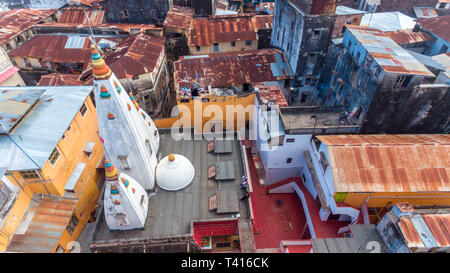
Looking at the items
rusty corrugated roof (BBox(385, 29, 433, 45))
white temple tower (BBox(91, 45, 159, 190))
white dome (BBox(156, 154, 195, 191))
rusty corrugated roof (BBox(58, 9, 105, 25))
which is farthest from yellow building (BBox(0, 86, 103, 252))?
rusty corrugated roof (BBox(385, 29, 433, 45))

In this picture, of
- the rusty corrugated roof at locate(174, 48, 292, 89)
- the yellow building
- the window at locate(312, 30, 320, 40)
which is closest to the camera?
Result: the yellow building

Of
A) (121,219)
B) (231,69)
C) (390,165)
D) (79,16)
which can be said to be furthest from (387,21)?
(79,16)

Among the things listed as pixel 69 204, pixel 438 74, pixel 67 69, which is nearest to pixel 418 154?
pixel 438 74

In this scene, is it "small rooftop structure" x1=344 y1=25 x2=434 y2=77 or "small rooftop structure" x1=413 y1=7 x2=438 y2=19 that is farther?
"small rooftop structure" x1=413 y1=7 x2=438 y2=19

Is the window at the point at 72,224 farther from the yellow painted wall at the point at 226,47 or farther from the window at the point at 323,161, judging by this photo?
the yellow painted wall at the point at 226,47

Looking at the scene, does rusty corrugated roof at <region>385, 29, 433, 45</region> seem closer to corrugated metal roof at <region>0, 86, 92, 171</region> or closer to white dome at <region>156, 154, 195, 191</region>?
white dome at <region>156, 154, 195, 191</region>

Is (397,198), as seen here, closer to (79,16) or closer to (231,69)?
(231,69)
